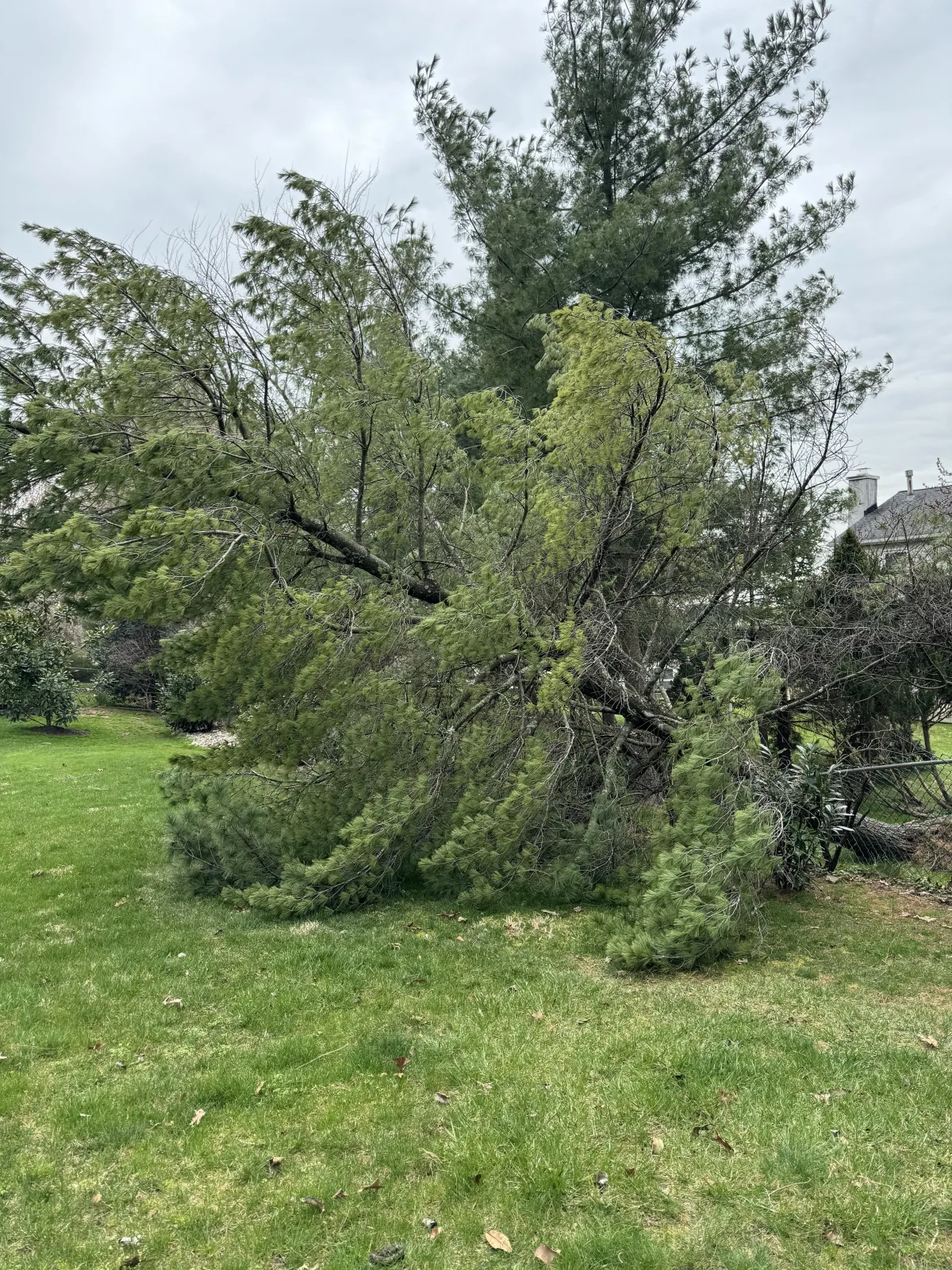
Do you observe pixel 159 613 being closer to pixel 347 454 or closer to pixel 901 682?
pixel 347 454

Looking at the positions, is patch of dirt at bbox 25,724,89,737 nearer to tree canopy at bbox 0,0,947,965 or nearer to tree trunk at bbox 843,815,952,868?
tree canopy at bbox 0,0,947,965

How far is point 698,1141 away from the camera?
313 centimetres

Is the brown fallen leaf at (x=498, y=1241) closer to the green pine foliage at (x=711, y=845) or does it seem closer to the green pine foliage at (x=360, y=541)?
the green pine foliage at (x=711, y=845)

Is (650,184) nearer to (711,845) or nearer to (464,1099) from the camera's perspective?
(711,845)

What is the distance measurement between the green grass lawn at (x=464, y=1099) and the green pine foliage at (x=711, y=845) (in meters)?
0.27

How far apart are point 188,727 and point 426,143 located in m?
14.5

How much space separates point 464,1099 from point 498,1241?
0.92 meters

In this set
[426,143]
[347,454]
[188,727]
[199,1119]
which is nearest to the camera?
[199,1119]

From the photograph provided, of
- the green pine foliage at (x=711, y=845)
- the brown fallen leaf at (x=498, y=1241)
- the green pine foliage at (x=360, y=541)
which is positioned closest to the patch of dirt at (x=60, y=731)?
the green pine foliage at (x=360, y=541)

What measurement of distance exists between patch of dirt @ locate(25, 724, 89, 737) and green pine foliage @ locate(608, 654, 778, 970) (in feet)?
60.3

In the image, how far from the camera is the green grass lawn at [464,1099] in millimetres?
2715

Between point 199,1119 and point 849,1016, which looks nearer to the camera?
point 199,1119

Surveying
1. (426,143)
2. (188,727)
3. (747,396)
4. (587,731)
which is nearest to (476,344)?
(426,143)

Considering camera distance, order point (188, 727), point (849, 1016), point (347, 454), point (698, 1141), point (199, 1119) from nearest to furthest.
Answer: point (698, 1141), point (199, 1119), point (849, 1016), point (347, 454), point (188, 727)
